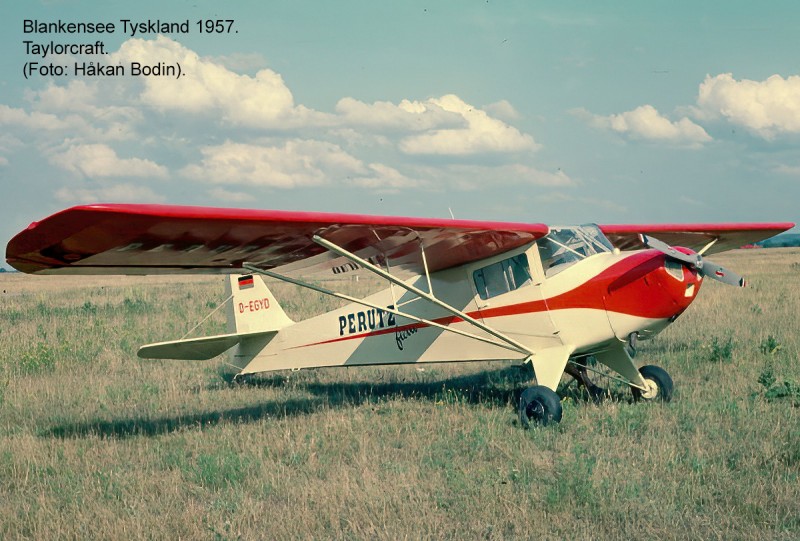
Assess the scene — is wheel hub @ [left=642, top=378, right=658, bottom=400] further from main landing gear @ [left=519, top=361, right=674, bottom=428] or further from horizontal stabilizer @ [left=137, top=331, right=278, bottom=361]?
horizontal stabilizer @ [left=137, top=331, right=278, bottom=361]

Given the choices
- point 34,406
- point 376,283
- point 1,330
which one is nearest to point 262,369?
point 34,406

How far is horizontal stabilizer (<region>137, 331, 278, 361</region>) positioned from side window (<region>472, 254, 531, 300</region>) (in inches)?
139

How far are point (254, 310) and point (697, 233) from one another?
7178 mm

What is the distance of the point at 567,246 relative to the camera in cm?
866

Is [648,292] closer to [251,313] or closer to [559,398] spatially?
[559,398]

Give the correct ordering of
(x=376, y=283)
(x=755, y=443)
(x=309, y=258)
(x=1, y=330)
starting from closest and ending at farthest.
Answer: (x=755, y=443) < (x=309, y=258) < (x=1, y=330) < (x=376, y=283)

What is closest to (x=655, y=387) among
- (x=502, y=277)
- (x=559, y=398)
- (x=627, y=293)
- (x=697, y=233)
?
(x=559, y=398)

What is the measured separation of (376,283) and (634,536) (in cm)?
2747

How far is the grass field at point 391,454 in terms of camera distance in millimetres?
5070

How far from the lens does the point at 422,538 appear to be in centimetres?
472

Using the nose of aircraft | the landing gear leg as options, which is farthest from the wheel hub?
the nose of aircraft

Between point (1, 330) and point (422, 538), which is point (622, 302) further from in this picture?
point (1, 330)

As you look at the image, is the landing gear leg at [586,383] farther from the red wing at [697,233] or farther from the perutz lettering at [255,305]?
the perutz lettering at [255,305]

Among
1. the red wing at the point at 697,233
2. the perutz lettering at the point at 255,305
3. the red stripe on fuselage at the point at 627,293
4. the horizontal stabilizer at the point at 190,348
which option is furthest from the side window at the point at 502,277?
the perutz lettering at the point at 255,305
